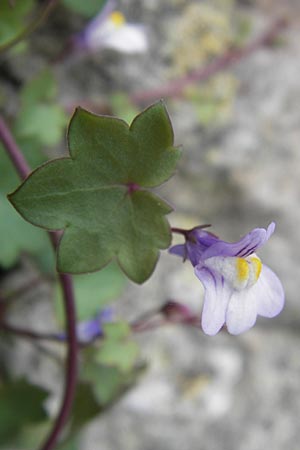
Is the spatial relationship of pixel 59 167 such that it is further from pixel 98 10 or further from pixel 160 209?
pixel 98 10

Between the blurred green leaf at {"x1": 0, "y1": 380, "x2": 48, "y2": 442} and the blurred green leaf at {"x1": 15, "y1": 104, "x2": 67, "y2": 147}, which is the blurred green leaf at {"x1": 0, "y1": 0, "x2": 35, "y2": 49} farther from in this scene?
the blurred green leaf at {"x1": 0, "y1": 380, "x2": 48, "y2": 442}

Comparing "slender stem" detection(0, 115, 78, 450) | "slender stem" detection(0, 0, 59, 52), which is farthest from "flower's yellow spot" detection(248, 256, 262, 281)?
"slender stem" detection(0, 0, 59, 52)

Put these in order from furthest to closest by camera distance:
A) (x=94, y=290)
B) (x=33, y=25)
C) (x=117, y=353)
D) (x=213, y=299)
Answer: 1. (x=94, y=290)
2. (x=117, y=353)
3. (x=33, y=25)
4. (x=213, y=299)

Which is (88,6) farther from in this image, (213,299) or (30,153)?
(213,299)

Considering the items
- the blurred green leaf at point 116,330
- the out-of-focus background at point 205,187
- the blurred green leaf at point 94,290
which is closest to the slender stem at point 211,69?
the out-of-focus background at point 205,187

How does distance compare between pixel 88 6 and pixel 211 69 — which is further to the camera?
pixel 211 69

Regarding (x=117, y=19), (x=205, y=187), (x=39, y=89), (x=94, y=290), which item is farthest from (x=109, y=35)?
(x=94, y=290)

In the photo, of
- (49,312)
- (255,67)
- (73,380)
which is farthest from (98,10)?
(255,67)
